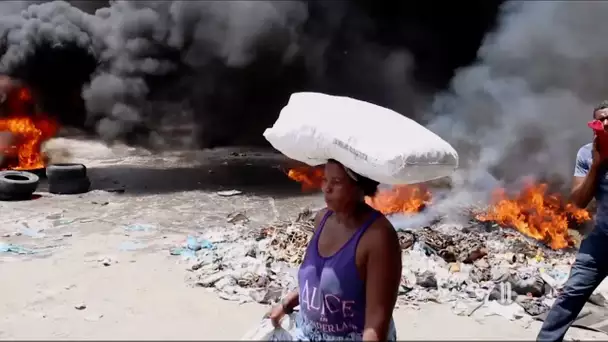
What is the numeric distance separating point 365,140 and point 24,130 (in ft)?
42.9

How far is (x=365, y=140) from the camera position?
1.75 meters

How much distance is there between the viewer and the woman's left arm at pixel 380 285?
1.77 metres

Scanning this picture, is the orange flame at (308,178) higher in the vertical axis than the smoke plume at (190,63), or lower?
lower

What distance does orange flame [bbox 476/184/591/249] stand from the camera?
22.2 feet

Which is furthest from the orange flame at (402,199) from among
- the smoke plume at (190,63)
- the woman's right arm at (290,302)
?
the smoke plume at (190,63)

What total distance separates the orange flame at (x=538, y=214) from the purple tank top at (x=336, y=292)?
214 inches

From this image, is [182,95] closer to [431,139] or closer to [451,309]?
[451,309]

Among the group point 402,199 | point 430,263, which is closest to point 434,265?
point 430,263

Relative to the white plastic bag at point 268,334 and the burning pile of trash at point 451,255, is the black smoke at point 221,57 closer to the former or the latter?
the burning pile of trash at point 451,255

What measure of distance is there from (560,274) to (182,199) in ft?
21.4

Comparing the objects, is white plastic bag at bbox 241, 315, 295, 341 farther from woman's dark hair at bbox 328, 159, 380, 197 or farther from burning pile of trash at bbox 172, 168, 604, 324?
burning pile of trash at bbox 172, 168, 604, 324

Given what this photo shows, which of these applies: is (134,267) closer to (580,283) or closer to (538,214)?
(580,283)
